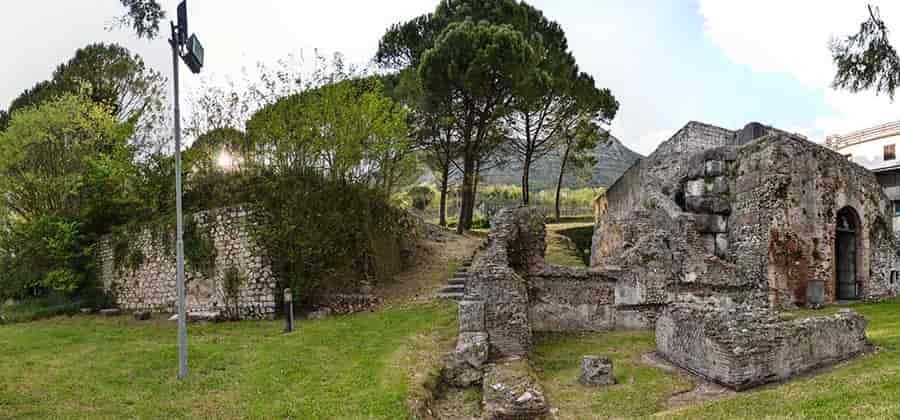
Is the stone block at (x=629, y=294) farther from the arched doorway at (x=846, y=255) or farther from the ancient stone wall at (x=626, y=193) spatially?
the arched doorway at (x=846, y=255)

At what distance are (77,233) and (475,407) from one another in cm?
1659

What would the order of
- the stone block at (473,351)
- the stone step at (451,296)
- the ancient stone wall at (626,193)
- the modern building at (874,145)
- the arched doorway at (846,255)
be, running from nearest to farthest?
1. the stone block at (473,351)
2. the stone step at (451,296)
3. the arched doorway at (846,255)
4. the ancient stone wall at (626,193)
5. the modern building at (874,145)

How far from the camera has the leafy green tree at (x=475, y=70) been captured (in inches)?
850

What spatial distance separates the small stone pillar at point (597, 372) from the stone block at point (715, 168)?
30.7ft

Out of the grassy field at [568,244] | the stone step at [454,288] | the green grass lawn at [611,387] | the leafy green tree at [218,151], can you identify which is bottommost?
the green grass lawn at [611,387]

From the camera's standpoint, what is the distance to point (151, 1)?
941 centimetres

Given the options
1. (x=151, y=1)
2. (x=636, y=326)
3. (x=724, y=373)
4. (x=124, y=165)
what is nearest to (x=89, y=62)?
(x=124, y=165)

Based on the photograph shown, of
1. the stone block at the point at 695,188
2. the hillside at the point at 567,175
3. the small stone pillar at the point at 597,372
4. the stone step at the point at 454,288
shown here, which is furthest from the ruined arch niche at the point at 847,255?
the hillside at the point at 567,175

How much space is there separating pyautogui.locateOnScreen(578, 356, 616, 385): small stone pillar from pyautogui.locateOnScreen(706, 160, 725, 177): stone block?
935 centimetres

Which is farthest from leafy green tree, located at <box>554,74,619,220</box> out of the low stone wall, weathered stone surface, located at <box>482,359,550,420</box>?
weathered stone surface, located at <box>482,359,550,420</box>

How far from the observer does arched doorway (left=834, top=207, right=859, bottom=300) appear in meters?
16.3

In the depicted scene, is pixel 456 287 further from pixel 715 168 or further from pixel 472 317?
pixel 715 168

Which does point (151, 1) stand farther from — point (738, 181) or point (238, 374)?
point (738, 181)

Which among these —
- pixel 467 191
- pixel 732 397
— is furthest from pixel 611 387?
pixel 467 191
